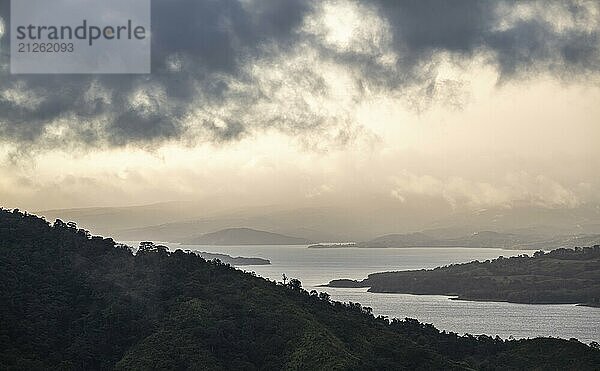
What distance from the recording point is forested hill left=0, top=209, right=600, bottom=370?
55.7 meters

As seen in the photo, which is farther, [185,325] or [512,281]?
[512,281]

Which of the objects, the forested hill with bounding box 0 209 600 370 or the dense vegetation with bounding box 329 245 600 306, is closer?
the forested hill with bounding box 0 209 600 370

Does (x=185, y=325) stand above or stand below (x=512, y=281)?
above

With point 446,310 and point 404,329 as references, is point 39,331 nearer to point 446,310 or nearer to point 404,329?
point 404,329

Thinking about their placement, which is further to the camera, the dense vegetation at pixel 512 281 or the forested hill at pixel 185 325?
the dense vegetation at pixel 512 281

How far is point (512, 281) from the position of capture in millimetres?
169375

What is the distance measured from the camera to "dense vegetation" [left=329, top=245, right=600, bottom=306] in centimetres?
15688

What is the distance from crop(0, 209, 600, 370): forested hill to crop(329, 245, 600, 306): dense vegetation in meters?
86.8

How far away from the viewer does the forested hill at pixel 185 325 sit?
55688 mm

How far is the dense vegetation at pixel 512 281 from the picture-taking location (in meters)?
157

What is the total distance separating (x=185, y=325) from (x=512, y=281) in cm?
12368

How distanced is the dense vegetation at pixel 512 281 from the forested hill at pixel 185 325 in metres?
86.8

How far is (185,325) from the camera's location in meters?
60.0

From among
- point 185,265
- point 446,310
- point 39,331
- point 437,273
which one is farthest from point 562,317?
point 39,331
